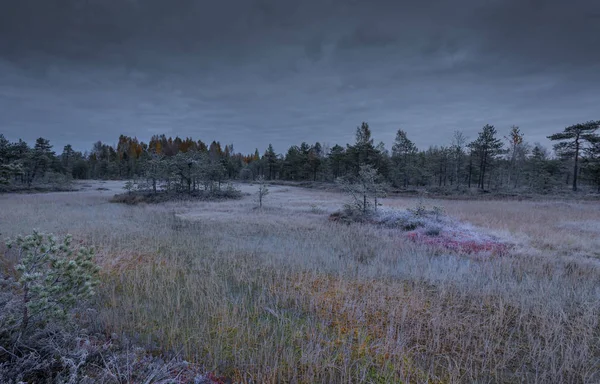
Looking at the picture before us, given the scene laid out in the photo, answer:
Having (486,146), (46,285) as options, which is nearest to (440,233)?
(46,285)

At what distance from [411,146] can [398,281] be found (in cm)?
5357

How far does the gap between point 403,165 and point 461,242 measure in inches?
1778

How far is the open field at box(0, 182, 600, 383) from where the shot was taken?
3459 millimetres

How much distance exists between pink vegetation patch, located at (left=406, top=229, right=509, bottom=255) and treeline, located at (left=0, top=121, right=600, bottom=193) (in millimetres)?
6132

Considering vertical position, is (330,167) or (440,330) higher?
(330,167)

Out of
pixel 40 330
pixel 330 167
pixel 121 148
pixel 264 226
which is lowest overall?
pixel 264 226

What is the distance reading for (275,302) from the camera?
207 inches

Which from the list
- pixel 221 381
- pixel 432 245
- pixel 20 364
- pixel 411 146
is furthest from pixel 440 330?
pixel 411 146

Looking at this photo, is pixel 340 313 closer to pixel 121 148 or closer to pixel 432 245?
pixel 432 245

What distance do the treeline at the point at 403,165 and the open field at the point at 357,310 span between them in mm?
10311

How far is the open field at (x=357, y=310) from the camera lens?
3.46 meters

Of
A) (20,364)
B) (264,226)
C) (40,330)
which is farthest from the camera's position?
(264,226)

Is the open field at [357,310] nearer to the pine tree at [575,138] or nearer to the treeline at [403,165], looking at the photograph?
the treeline at [403,165]

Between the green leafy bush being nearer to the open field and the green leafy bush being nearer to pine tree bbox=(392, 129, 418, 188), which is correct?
the open field
